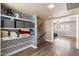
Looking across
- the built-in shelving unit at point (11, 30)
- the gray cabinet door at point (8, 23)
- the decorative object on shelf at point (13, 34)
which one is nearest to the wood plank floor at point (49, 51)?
the built-in shelving unit at point (11, 30)

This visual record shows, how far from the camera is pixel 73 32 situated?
80.0 inches

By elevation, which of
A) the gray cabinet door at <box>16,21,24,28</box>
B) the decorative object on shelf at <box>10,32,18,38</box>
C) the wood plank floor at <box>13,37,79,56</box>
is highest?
the gray cabinet door at <box>16,21,24,28</box>

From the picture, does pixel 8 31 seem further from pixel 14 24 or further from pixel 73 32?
pixel 73 32

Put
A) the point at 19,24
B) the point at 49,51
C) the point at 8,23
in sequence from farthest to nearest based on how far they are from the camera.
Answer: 1. the point at 19,24
2. the point at 49,51
3. the point at 8,23

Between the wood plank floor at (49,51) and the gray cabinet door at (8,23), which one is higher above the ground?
the gray cabinet door at (8,23)

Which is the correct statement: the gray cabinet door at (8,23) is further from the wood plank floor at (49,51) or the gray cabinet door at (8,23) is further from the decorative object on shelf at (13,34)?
the wood plank floor at (49,51)

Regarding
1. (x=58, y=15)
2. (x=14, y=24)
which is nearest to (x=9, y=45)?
(x=14, y=24)

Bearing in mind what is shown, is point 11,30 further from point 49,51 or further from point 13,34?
point 49,51

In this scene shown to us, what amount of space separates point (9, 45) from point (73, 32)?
179 centimetres

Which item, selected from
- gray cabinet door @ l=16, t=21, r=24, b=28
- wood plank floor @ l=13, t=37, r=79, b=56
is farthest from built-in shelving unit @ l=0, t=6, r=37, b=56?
wood plank floor @ l=13, t=37, r=79, b=56

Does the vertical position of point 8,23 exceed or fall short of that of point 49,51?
it exceeds it

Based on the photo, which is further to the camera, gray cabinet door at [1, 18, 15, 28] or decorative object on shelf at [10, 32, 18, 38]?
decorative object on shelf at [10, 32, 18, 38]

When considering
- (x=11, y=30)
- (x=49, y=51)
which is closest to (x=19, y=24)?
(x=11, y=30)

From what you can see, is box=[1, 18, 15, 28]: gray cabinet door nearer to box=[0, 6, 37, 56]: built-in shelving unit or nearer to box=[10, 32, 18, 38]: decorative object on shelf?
box=[0, 6, 37, 56]: built-in shelving unit
